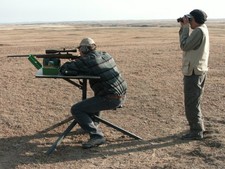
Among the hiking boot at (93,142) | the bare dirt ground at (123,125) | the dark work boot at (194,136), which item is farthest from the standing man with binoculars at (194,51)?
the hiking boot at (93,142)

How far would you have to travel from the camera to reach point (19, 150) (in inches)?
228

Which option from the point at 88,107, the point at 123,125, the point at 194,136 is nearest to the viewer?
the point at 88,107

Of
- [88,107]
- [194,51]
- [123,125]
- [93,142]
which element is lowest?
[123,125]

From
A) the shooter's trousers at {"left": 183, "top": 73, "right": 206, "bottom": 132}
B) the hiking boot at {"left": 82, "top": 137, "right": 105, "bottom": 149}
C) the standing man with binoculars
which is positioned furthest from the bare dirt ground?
the standing man with binoculars

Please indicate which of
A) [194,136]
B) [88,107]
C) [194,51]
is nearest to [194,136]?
[194,136]

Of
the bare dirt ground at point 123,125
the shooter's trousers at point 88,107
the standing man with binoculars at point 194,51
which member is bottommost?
the bare dirt ground at point 123,125

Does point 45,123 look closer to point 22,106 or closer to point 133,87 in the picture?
point 22,106

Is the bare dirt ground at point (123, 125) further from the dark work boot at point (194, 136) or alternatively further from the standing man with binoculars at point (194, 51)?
the standing man with binoculars at point (194, 51)

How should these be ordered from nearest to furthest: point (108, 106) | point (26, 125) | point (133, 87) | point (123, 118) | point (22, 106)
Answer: point (108, 106) < point (26, 125) < point (123, 118) < point (22, 106) < point (133, 87)

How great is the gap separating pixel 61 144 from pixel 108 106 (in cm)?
98

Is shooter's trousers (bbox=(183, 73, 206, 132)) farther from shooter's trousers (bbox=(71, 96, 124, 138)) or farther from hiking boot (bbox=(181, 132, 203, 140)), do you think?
shooter's trousers (bbox=(71, 96, 124, 138))

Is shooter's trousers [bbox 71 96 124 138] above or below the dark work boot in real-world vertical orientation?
above

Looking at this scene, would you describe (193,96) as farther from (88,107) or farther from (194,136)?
(88,107)

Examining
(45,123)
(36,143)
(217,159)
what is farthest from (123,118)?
(217,159)
